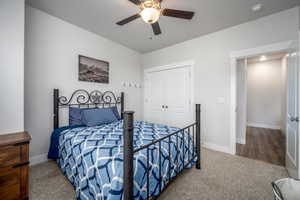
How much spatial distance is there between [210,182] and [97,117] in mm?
2192

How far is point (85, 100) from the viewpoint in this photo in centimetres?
299

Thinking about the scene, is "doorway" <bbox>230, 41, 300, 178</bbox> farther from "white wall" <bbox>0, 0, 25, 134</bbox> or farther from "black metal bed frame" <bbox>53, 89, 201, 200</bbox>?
"white wall" <bbox>0, 0, 25, 134</bbox>

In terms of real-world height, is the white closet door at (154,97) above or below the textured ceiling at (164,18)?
below

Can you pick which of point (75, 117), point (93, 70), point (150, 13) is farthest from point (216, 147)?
point (93, 70)

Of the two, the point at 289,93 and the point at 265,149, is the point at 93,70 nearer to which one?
the point at 289,93

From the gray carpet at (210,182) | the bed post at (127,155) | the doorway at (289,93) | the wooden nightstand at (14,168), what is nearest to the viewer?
the bed post at (127,155)

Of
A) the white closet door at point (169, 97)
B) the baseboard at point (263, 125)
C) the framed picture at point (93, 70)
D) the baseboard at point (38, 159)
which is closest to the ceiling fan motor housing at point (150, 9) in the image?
the framed picture at point (93, 70)

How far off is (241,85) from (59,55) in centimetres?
441

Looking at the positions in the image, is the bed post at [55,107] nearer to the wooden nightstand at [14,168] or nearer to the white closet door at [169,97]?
the wooden nightstand at [14,168]

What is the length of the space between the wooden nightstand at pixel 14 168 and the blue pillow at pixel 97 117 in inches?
42.4

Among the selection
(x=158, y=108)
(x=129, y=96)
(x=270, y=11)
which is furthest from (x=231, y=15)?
(x=129, y=96)

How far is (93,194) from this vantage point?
49.4 inches

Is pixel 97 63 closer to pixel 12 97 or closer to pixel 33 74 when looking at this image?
pixel 33 74

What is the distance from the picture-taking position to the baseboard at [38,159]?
2.27 meters
